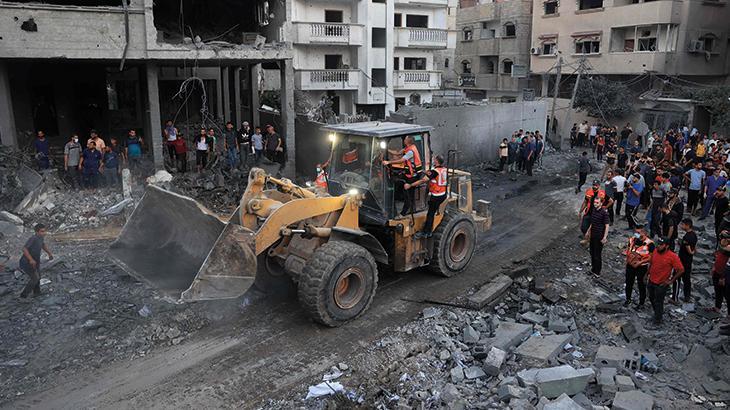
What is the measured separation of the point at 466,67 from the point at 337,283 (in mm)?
35545

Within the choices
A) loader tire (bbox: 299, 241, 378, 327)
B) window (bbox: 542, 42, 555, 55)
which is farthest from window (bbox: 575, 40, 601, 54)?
loader tire (bbox: 299, 241, 378, 327)

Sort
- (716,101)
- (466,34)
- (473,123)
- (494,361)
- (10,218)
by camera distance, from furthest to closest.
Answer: (466,34) < (716,101) < (473,123) < (10,218) < (494,361)

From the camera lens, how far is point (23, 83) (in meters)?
18.2

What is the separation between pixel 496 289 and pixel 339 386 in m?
3.80

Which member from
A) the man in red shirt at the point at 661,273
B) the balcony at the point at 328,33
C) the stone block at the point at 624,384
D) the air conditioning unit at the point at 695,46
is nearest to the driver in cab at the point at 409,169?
the man in red shirt at the point at 661,273

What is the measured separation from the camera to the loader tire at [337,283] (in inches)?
300

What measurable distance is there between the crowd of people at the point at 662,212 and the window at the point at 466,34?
18.3 m

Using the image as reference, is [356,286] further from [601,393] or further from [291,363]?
[601,393]

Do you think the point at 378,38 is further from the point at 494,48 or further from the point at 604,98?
the point at 604,98

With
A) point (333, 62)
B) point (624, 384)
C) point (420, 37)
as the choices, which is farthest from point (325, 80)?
point (624, 384)

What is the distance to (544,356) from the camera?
7.27m

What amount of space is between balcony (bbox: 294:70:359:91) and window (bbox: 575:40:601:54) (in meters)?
12.9

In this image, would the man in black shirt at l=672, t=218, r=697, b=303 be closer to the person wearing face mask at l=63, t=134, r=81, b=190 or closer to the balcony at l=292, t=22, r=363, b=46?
the person wearing face mask at l=63, t=134, r=81, b=190

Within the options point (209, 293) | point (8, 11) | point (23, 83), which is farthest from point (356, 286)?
point (23, 83)
